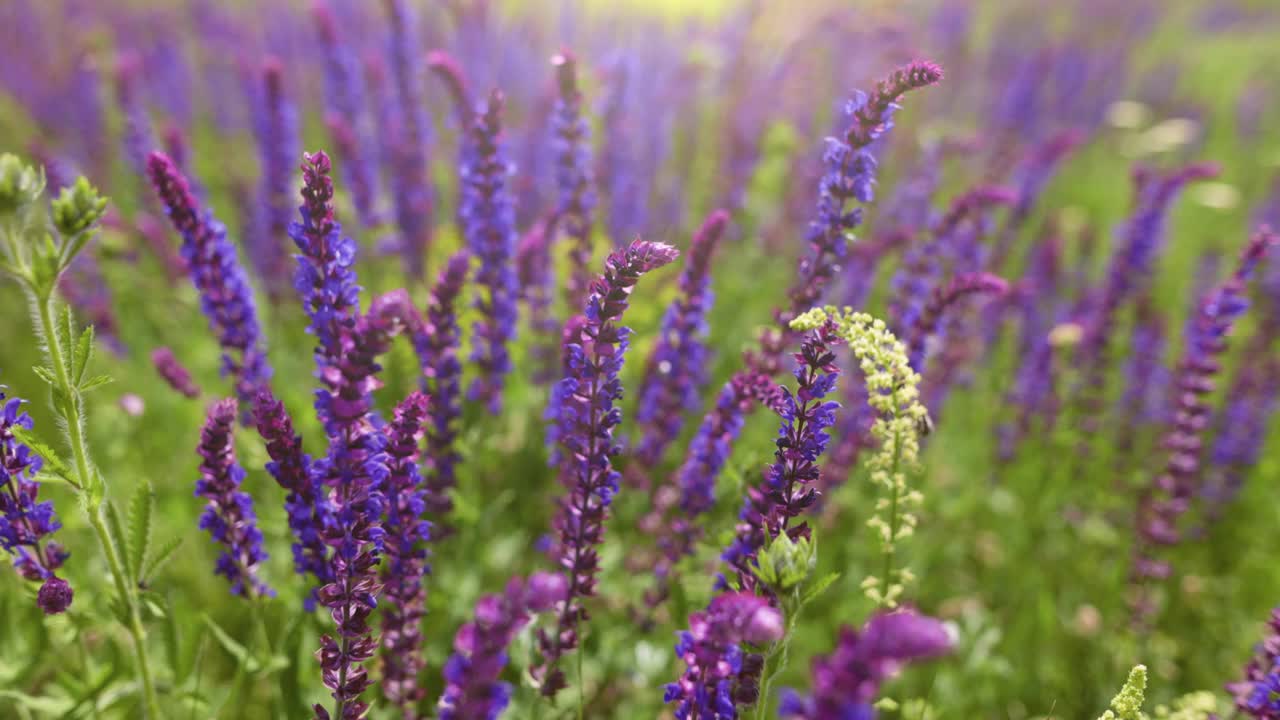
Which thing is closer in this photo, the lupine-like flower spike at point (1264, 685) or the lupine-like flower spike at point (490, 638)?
the lupine-like flower spike at point (490, 638)

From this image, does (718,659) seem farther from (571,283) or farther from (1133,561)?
(1133,561)

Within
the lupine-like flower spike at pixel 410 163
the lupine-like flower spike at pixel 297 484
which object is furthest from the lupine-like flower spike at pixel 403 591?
the lupine-like flower spike at pixel 410 163

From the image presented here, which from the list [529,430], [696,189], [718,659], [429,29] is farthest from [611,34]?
[718,659]

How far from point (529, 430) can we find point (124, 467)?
268 centimetres

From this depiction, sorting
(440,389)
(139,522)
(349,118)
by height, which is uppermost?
(349,118)

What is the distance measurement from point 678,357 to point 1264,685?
2.36m

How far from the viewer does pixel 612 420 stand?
7.42ft

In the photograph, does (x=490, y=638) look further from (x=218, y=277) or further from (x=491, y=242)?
(x=491, y=242)

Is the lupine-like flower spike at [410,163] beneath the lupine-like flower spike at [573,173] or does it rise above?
above

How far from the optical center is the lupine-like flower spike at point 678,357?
10.5 feet

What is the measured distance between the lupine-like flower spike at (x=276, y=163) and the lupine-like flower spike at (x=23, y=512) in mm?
2914

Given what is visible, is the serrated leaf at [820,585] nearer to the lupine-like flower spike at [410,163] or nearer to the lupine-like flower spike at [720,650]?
the lupine-like flower spike at [720,650]

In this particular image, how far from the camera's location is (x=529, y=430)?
198 inches

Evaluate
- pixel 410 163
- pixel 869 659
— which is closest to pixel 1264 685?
pixel 869 659
